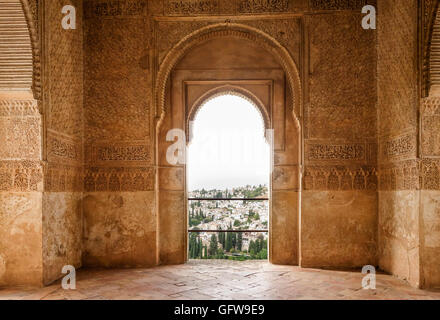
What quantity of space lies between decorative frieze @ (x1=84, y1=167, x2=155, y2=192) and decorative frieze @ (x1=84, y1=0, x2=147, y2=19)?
2.38 m

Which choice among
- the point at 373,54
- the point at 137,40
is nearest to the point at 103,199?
the point at 137,40

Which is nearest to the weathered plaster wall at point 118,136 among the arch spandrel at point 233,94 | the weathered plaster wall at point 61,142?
the weathered plaster wall at point 61,142

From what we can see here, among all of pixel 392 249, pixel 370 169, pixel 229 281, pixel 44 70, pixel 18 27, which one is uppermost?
pixel 18 27

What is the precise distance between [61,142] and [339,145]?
394 cm

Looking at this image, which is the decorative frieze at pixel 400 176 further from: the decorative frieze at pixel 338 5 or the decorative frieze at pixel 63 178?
the decorative frieze at pixel 63 178

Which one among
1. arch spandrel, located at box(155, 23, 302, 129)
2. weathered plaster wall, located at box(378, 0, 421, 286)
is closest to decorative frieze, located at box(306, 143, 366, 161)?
weathered plaster wall, located at box(378, 0, 421, 286)

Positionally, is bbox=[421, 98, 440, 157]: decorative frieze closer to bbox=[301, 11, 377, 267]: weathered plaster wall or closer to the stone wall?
the stone wall

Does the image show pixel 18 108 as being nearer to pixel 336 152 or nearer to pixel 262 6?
pixel 262 6

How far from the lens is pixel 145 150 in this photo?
5711 millimetres

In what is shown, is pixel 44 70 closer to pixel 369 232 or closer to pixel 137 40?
pixel 137 40

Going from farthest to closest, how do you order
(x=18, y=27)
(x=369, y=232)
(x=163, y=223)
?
(x=163, y=223), (x=369, y=232), (x=18, y=27)

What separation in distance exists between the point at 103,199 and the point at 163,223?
3.25ft

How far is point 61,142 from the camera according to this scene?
499 centimetres

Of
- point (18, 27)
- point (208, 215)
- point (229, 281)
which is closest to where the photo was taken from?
point (18, 27)
